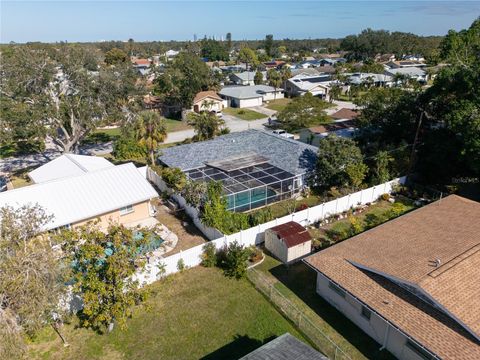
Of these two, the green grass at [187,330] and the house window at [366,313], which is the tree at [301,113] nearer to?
the green grass at [187,330]

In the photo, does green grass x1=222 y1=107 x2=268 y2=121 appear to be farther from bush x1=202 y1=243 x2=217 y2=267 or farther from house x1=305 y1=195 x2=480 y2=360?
house x1=305 y1=195 x2=480 y2=360

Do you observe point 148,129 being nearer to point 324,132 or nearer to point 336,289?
point 324,132

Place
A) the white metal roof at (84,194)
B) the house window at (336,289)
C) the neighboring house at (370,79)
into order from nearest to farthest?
the house window at (336,289) < the white metal roof at (84,194) < the neighboring house at (370,79)

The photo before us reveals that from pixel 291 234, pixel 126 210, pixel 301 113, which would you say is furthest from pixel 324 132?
pixel 126 210

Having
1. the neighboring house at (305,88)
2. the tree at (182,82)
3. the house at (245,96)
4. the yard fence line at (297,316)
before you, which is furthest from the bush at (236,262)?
the neighboring house at (305,88)

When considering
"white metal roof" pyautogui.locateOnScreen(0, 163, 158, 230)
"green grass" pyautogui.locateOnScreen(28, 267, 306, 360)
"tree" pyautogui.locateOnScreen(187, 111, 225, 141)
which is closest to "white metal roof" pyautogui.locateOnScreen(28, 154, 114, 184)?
"white metal roof" pyautogui.locateOnScreen(0, 163, 158, 230)

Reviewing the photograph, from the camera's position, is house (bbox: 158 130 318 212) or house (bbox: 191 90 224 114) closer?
house (bbox: 158 130 318 212)
